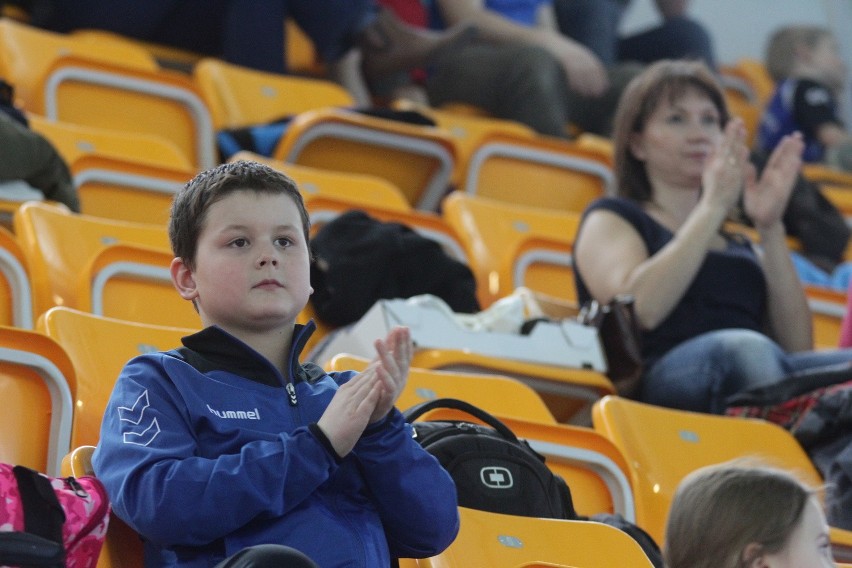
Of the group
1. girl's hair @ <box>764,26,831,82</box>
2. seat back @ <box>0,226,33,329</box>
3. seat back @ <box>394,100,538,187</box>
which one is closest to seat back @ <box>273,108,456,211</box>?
seat back @ <box>394,100,538,187</box>

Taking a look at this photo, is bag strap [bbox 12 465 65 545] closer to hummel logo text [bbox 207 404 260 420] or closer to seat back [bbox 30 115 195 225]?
hummel logo text [bbox 207 404 260 420]

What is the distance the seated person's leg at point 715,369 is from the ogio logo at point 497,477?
3.11ft

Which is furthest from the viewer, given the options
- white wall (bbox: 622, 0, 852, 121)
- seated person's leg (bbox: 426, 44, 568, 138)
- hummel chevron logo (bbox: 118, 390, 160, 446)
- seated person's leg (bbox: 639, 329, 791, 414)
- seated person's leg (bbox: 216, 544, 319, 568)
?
white wall (bbox: 622, 0, 852, 121)

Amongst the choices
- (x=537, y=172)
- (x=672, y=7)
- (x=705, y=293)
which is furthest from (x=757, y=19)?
(x=705, y=293)

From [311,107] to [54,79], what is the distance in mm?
890

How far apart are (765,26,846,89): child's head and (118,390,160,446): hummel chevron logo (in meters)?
5.48

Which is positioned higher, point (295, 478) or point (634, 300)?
point (295, 478)

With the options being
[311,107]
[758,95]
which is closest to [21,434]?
[311,107]

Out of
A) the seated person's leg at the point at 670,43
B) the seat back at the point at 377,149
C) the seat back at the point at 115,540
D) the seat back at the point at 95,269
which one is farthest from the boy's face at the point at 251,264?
the seated person's leg at the point at 670,43

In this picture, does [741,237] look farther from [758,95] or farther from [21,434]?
[758,95]

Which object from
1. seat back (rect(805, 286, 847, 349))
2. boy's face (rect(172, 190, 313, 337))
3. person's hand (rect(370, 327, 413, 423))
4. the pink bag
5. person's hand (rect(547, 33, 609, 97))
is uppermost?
boy's face (rect(172, 190, 313, 337))

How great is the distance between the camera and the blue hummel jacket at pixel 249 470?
5.42 ft

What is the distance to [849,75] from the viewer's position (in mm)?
7797

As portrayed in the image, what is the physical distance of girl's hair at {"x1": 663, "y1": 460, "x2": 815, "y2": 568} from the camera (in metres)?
1.85
